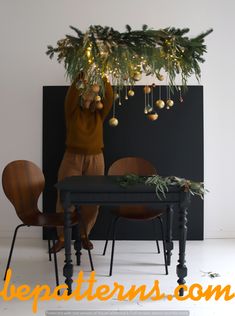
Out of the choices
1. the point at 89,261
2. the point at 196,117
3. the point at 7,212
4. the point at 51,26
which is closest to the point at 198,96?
the point at 196,117

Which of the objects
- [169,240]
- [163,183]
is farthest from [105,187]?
[169,240]

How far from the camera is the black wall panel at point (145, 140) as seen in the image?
15.6 feet

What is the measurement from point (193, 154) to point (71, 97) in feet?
5.01

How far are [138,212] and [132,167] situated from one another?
24.1 inches

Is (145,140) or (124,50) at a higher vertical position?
(124,50)

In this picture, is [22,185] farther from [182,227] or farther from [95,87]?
[182,227]

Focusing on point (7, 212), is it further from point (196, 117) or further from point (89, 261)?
point (196, 117)

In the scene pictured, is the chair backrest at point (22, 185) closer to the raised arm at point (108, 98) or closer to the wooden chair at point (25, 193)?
the wooden chair at point (25, 193)

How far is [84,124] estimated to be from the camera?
4160 mm

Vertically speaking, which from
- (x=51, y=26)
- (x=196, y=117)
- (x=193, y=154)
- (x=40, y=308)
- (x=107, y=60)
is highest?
(x=51, y=26)

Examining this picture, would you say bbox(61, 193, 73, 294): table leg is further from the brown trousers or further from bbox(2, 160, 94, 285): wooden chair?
the brown trousers

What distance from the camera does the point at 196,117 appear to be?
477 centimetres

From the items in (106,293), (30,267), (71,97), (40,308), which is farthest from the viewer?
(71,97)

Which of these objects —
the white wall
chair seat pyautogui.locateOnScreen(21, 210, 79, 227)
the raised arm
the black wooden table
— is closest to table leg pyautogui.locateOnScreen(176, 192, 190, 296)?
the black wooden table
